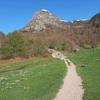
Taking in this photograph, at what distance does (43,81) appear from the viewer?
33.3 meters

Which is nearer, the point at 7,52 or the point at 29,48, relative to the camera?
the point at 7,52

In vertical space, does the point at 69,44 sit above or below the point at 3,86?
above

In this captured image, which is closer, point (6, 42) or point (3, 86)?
point (3, 86)

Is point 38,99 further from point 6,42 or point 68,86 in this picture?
point 6,42

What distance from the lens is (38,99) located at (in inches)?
932

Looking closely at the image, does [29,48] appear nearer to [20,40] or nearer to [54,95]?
[20,40]

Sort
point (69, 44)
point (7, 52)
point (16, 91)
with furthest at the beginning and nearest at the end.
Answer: point (69, 44), point (7, 52), point (16, 91)

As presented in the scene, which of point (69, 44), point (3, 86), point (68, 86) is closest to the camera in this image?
point (68, 86)

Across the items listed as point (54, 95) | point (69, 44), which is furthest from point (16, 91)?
point (69, 44)

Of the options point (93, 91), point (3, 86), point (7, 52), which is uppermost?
point (7, 52)

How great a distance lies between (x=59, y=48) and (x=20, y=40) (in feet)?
144

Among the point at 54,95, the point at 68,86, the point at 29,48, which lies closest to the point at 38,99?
the point at 54,95

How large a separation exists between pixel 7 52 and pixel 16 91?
62.5 metres

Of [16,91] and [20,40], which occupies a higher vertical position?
[20,40]
